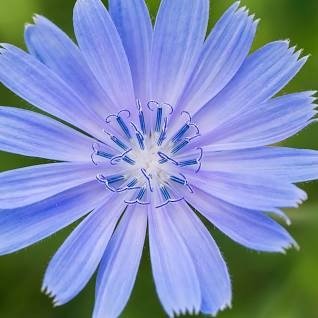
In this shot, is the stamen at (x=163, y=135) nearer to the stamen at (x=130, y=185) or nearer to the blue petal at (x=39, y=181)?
the stamen at (x=130, y=185)

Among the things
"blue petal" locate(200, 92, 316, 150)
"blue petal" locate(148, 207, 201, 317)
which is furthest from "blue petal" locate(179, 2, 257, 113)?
"blue petal" locate(148, 207, 201, 317)

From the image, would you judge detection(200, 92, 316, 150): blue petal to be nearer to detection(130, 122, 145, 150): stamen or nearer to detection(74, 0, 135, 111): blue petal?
detection(130, 122, 145, 150): stamen

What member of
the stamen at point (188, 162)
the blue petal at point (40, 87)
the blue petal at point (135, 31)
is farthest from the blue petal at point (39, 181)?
the blue petal at point (135, 31)

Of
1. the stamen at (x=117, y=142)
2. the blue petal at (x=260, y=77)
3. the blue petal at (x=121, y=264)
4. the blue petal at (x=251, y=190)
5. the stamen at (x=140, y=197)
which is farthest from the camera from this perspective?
the stamen at (x=117, y=142)

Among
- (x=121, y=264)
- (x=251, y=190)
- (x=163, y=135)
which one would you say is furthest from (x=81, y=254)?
(x=251, y=190)

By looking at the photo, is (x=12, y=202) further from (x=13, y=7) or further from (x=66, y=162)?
(x=13, y=7)

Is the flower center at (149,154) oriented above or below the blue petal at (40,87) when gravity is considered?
below
